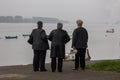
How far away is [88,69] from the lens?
1847cm

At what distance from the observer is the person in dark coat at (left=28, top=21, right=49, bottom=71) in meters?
17.8

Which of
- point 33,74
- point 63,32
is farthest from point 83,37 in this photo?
point 33,74

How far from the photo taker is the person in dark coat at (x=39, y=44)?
58.4 feet

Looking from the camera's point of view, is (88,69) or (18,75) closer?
(18,75)

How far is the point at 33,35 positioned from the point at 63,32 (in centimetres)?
107

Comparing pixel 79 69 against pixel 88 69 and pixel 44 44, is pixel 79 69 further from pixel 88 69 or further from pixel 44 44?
pixel 44 44

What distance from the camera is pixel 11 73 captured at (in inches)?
684

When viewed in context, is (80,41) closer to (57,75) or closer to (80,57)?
(80,57)

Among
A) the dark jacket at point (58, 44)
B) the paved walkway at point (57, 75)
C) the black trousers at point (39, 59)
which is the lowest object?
the paved walkway at point (57, 75)

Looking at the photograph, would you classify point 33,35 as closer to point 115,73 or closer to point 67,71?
point 67,71

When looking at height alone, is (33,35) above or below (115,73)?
above

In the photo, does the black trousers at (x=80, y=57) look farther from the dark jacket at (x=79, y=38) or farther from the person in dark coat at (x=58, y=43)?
the person in dark coat at (x=58, y=43)

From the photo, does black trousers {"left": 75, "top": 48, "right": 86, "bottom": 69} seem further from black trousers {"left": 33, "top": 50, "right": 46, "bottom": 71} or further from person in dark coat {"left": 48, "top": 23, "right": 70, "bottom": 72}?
black trousers {"left": 33, "top": 50, "right": 46, "bottom": 71}

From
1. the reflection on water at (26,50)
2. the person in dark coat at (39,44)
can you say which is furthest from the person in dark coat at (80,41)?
the reflection on water at (26,50)
